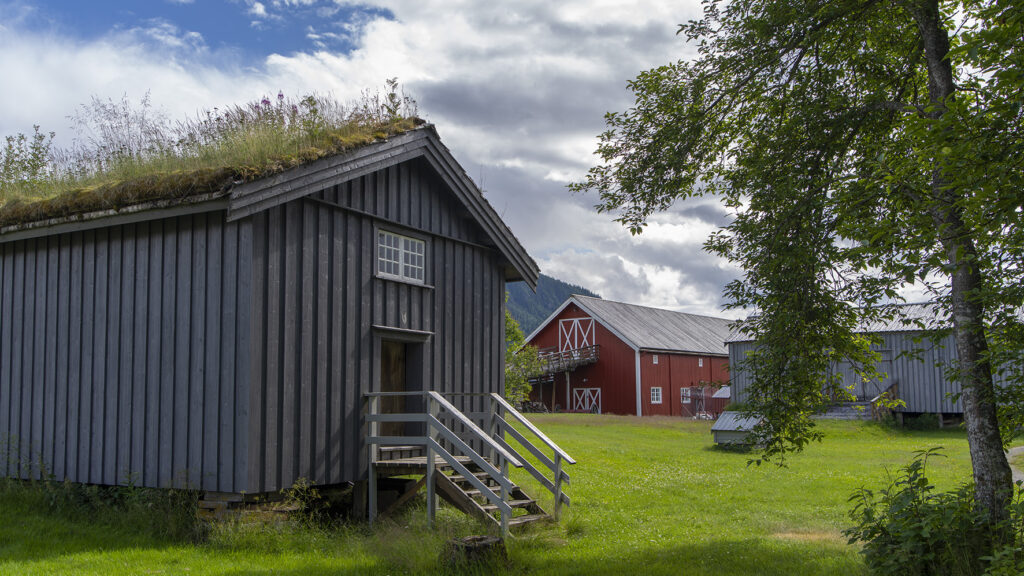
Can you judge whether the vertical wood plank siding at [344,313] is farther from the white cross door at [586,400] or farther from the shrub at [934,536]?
the white cross door at [586,400]

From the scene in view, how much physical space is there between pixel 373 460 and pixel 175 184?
5052 millimetres

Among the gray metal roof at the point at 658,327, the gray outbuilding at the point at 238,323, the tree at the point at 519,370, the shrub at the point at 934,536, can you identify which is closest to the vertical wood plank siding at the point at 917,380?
the tree at the point at 519,370

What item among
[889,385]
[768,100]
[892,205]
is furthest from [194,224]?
[889,385]

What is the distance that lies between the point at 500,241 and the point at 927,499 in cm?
898

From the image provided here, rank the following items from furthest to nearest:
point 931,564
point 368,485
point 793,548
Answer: point 368,485 → point 793,548 → point 931,564

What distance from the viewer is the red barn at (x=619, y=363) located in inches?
1725

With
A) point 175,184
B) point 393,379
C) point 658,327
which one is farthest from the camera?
point 658,327

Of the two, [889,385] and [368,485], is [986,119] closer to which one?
[368,485]

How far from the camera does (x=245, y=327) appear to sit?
11.0 m

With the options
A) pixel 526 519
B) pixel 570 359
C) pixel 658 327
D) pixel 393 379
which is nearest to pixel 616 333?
pixel 570 359

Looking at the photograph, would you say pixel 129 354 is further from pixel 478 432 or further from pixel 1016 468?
pixel 1016 468

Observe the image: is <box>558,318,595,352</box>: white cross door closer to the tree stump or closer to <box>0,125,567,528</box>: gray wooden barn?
<box>0,125,567,528</box>: gray wooden barn

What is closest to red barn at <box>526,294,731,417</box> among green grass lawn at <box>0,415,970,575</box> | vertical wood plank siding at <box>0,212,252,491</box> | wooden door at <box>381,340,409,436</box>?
green grass lawn at <box>0,415,970,575</box>

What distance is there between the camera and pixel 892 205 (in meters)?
9.36
